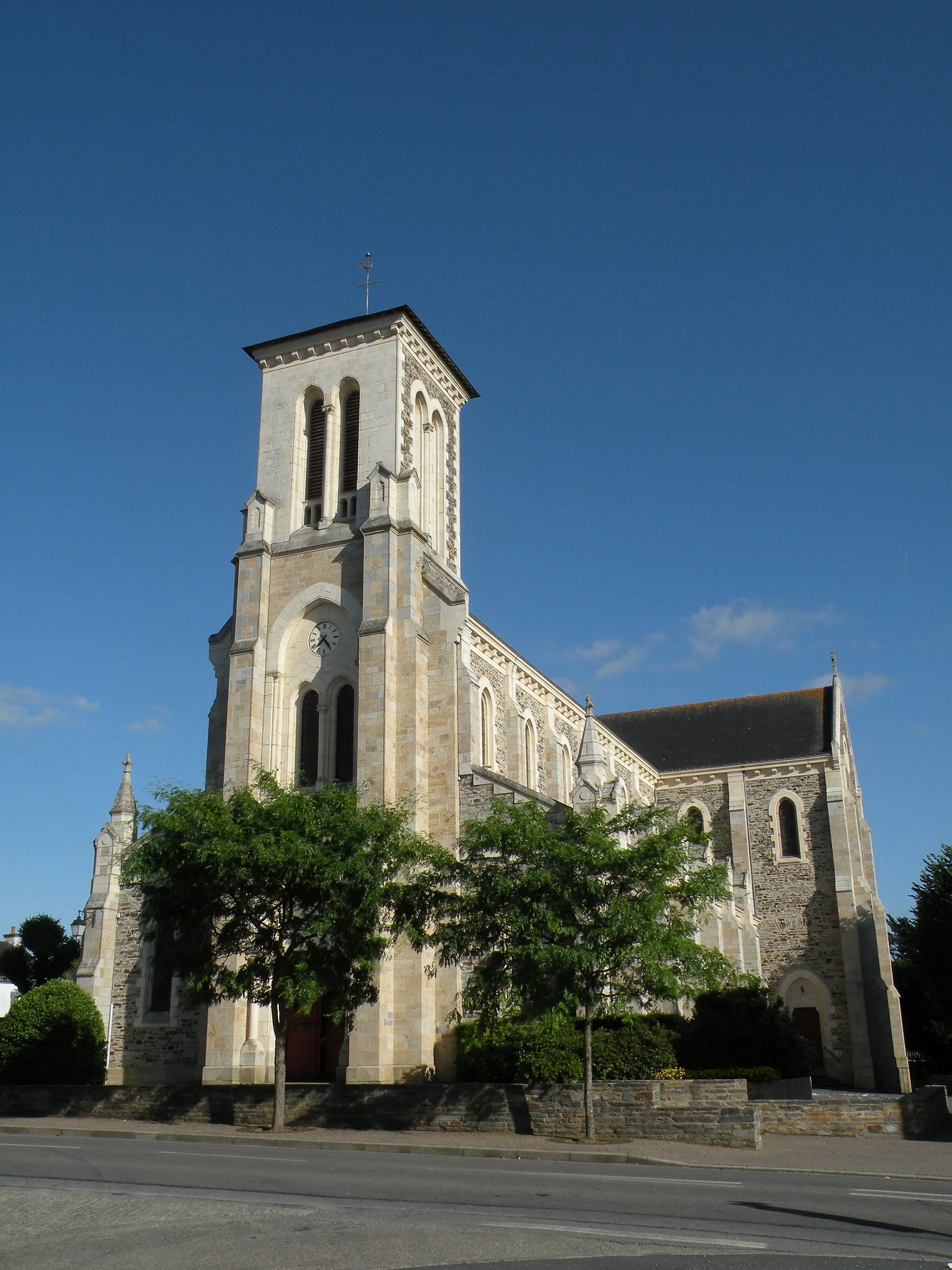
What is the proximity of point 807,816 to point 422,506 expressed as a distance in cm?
2184

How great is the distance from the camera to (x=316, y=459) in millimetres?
32188

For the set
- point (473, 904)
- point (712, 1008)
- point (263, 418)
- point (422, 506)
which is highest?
point (263, 418)

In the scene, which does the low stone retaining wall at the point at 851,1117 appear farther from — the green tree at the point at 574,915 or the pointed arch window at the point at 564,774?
the pointed arch window at the point at 564,774

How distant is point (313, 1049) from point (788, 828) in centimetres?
2474

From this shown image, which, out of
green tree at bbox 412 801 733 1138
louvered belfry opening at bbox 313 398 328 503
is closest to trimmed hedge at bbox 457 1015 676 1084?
green tree at bbox 412 801 733 1138

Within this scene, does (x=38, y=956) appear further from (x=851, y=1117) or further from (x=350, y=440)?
(x=851, y=1117)

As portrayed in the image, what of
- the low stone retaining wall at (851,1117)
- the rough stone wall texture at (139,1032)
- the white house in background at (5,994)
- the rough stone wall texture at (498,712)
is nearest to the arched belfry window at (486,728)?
the rough stone wall texture at (498,712)

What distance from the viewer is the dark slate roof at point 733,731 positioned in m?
46.5

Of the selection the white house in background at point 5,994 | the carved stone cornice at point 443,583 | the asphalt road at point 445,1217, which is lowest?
the asphalt road at point 445,1217

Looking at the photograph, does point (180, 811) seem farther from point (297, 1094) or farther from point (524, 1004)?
point (524, 1004)

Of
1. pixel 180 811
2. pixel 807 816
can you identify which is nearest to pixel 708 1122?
pixel 180 811

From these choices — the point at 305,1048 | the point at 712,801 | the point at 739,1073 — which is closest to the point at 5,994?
the point at 712,801

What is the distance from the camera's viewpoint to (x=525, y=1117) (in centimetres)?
1962

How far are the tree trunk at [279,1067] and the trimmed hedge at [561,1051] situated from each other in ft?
12.4
